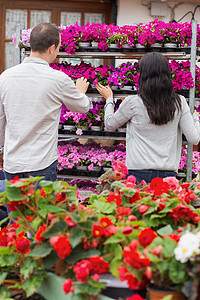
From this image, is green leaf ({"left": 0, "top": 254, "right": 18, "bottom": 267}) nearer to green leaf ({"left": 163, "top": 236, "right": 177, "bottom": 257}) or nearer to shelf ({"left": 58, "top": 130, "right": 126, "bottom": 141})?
green leaf ({"left": 163, "top": 236, "right": 177, "bottom": 257})

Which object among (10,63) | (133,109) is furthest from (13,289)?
(10,63)

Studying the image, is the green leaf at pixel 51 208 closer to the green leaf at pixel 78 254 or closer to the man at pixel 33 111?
the green leaf at pixel 78 254

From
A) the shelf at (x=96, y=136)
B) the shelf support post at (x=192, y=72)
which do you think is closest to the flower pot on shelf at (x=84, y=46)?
the shelf at (x=96, y=136)

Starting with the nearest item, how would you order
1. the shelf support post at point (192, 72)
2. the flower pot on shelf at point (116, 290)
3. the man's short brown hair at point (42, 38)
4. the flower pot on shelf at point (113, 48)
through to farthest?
the flower pot on shelf at point (116, 290)
the man's short brown hair at point (42, 38)
the shelf support post at point (192, 72)
the flower pot on shelf at point (113, 48)

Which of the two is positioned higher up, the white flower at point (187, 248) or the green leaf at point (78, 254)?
the white flower at point (187, 248)

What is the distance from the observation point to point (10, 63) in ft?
22.2

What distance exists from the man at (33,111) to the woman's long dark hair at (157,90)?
473 mm

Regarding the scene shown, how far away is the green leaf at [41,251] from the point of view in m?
1.11

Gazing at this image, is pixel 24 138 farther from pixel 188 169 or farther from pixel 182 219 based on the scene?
pixel 188 169

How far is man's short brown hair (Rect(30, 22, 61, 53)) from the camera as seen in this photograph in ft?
8.41

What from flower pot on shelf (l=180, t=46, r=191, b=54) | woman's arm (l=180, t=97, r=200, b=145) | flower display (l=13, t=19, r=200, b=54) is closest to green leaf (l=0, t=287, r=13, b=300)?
woman's arm (l=180, t=97, r=200, b=145)

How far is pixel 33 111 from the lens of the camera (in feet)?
8.05

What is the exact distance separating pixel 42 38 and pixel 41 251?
68.3 inches

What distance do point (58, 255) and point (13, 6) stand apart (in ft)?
20.2
